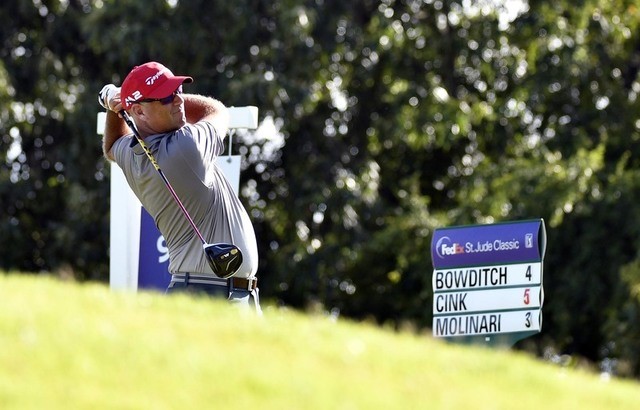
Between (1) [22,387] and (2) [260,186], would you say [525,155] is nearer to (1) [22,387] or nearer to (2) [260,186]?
(2) [260,186]

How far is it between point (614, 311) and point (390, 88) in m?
5.35

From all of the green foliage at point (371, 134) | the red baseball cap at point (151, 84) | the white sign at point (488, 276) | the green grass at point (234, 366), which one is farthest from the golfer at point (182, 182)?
the green foliage at point (371, 134)

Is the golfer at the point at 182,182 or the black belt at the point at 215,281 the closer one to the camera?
the golfer at the point at 182,182

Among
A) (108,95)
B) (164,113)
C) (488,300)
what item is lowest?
(488,300)

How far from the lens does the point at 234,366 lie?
5.86 metres

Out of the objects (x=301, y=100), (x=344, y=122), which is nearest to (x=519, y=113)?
(x=344, y=122)

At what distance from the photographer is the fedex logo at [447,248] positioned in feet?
38.4

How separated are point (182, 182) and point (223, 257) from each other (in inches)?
19.4

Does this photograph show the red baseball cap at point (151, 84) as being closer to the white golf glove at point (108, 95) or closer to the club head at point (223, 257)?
the white golf glove at point (108, 95)

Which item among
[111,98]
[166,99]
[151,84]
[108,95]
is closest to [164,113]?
[166,99]

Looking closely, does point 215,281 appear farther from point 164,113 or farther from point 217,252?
point 164,113

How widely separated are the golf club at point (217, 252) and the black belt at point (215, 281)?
0.14 m

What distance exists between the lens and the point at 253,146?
80.5ft

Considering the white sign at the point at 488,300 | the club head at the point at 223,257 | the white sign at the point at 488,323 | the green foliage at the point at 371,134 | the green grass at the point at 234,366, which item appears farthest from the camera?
the green foliage at the point at 371,134
